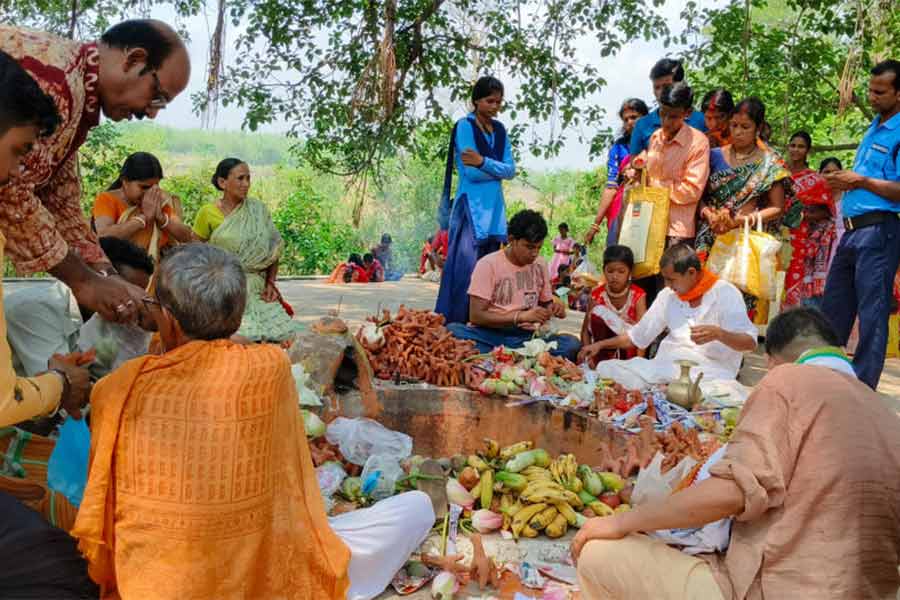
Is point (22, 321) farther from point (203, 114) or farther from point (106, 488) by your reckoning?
point (203, 114)

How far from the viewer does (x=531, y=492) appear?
3.32 meters

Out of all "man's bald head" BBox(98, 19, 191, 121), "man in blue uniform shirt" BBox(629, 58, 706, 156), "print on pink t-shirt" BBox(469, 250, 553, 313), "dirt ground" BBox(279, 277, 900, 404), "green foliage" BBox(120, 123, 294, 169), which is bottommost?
"dirt ground" BBox(279, 277, 900, 404)

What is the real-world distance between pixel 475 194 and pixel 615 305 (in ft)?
4.61

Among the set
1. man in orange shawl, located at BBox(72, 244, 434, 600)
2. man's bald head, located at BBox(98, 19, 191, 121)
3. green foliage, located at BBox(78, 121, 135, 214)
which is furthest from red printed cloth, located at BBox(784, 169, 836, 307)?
green foliage, located at BBox(78, 121, 135, 214)

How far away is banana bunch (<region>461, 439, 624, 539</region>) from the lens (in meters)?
3.22

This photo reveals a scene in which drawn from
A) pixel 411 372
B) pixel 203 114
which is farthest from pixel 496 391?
pixel 203 114

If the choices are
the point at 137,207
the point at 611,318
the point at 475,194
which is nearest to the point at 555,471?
the point at 611,318

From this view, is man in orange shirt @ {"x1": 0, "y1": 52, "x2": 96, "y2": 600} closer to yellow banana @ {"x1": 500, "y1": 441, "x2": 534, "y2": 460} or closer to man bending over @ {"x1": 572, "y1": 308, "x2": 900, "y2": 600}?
man bending over @ {"x1": 572, "y1": 308, "x2": 900, "y2": 600}

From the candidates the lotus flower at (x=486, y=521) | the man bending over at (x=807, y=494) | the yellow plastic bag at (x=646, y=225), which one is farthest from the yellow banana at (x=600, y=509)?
the yellow plastic bag at (x=646, y=225)

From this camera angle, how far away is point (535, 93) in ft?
27.7

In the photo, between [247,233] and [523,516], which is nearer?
[523,516]

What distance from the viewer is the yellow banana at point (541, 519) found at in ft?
10.5

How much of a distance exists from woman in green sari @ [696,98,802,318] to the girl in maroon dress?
1.82 ft

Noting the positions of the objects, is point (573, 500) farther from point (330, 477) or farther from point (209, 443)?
point (209, 443)
